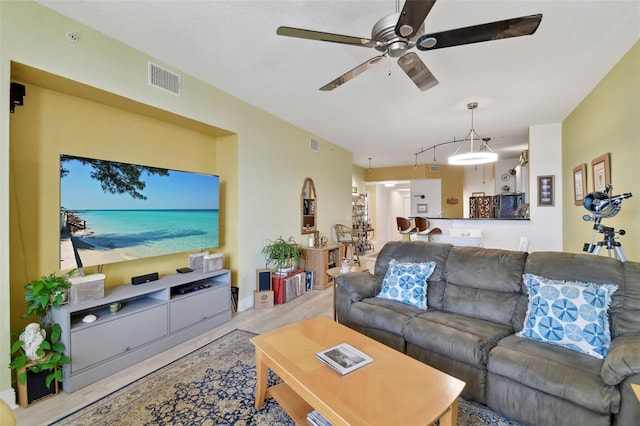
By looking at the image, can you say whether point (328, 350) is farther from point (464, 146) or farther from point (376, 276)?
point (464, 146)

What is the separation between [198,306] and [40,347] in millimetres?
1201

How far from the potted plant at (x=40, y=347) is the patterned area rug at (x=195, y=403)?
0.38m

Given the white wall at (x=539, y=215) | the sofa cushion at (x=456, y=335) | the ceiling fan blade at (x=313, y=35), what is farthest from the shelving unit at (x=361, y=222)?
the ceiling fan blade at (x=313, y=35)

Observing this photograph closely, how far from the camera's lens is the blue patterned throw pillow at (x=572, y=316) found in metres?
1.68

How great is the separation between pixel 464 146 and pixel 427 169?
218 centimetres

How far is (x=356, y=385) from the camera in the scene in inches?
52.9

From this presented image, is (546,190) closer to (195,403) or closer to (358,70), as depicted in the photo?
(358,70)

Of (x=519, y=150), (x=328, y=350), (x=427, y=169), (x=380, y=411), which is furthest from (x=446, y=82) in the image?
(x=427, y=169)

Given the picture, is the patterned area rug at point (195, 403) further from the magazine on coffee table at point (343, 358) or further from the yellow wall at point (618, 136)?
the yellow wall at point (618, 136)

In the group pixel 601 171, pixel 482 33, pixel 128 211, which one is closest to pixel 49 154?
pixel 128 211

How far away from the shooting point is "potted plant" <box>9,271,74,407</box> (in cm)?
184

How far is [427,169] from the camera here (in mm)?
8398

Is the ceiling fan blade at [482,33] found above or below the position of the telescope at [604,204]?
above

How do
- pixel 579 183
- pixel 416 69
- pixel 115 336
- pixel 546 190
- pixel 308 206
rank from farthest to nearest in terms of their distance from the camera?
pixel 308 206 → pixel 546 190 → pixel 579 183 → pixel 115 336 → pixel 416 69
